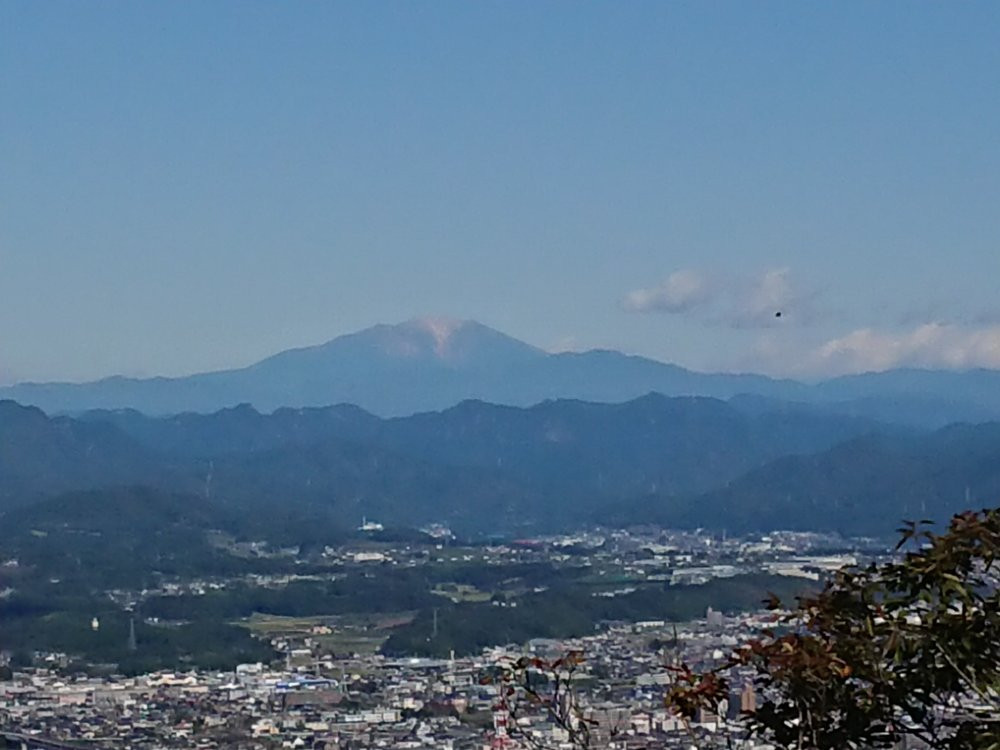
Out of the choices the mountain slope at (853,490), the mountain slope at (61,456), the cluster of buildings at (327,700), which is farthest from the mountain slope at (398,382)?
the cluster of buildings at (327,700)

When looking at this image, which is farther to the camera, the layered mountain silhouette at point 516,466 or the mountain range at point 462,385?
the mountain range at point 462,385

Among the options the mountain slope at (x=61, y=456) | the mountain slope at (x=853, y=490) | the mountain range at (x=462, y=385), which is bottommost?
the mountain slope at (x=853, y=490)

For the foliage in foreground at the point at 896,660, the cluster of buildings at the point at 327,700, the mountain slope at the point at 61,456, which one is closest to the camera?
the foliage in foreground at the point at 896,660

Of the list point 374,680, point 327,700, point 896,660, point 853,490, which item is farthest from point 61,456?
point 896,660

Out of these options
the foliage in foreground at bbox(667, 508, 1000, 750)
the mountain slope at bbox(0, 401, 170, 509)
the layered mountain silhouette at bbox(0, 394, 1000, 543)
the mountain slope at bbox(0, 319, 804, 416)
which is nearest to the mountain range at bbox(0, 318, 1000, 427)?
the mountain slope at bbox(0, 319, 804, 416)

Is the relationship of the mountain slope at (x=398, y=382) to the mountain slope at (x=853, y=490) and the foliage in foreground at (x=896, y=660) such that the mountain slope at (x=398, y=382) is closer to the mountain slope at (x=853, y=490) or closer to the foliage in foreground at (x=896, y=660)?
the mountain slope at (x=853, y=490)

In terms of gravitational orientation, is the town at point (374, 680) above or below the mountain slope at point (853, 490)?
below

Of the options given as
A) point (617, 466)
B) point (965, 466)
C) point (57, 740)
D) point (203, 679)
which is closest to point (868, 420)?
point (617, 466)

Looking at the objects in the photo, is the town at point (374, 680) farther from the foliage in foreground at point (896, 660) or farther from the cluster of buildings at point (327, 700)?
the foliage in foreground at point (896, 660)

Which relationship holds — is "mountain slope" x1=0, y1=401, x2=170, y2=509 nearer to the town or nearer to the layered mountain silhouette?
the layered mountain silhouette

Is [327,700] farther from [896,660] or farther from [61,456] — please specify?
[61,456]

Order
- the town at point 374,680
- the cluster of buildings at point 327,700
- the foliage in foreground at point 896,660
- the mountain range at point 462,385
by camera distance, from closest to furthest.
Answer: the foliage in foreground at point 896,660, the town at point 374,680, the cluster of buildings at point 327,700, the mountain range at point 462,385
